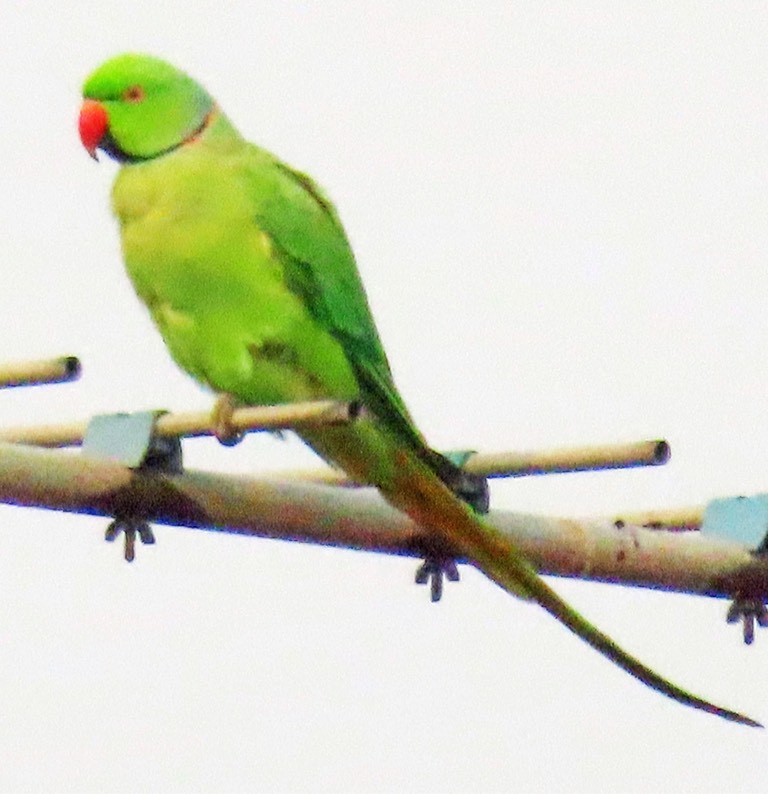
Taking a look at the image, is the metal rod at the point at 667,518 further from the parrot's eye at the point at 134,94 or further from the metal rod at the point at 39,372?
the parrot's eye at the point at 134,94

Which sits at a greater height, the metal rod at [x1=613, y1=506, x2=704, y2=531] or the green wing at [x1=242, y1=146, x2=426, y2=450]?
the green wing at [x1=242, y1=146, x2=426, y2=450]

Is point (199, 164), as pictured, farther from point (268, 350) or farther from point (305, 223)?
point (268, 350)

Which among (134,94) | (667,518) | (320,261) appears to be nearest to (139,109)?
(134,94)

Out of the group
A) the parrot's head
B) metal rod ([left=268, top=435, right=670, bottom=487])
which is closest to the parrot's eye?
the parrot's head

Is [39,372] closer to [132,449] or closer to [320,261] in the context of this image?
[132,449]

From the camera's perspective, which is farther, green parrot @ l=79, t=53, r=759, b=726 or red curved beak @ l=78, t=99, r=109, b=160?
red curved beak @ l=78, t=99, r=109, b=160

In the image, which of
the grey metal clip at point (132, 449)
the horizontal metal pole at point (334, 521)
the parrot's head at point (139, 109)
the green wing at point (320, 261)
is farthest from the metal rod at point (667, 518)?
the parrot's head at point (139, 109)

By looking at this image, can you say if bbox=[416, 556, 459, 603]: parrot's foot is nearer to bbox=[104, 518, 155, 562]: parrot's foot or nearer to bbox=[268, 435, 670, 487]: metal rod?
bbox=[268, 435, 670, 487]: metal rod

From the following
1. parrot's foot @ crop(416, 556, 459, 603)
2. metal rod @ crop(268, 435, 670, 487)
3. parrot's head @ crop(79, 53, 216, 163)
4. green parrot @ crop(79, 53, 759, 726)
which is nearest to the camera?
metal rod @ crop(268, 435, 670, 487)
